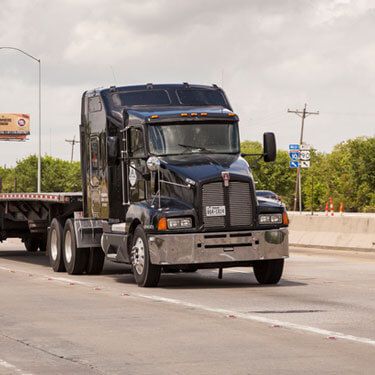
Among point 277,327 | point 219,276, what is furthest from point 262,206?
point 277,327

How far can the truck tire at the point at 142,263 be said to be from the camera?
19.9 m

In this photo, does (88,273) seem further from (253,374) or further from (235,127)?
(253,374)

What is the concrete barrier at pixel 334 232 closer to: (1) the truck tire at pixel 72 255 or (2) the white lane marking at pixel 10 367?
(1) the truck tire at pixel 72 255

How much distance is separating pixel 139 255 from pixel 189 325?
6.26 m

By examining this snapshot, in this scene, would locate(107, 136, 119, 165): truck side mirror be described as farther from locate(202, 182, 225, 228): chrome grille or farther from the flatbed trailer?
the flatbed trailer

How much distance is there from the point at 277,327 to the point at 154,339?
1.72 m

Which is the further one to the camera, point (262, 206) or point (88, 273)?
point (88, 273)

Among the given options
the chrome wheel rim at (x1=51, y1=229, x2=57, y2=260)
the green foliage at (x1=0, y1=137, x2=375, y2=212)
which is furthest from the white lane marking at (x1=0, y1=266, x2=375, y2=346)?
the green foliage at (x1=0, y1=137, x2=375, y2=212)

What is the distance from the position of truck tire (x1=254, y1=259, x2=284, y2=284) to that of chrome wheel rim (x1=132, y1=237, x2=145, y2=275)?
213cm

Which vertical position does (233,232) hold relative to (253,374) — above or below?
above

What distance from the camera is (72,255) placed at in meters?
23.7

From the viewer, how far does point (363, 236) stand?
33.2 m

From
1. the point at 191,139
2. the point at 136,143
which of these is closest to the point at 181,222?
the point at 191,139

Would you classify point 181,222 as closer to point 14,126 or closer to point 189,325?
point 189,325
